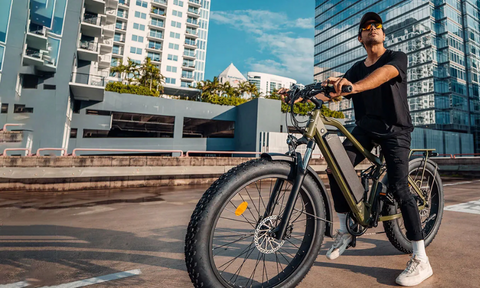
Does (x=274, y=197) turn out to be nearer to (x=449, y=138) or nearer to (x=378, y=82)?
(x=378, y=82)

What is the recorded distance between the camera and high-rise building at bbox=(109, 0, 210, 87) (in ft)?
200

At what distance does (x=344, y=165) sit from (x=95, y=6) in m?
34.3

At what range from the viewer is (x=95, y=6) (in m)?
27.7

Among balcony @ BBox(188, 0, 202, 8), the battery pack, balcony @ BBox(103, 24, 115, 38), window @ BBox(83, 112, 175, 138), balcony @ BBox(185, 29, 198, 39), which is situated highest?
balcony @ BBox(188, 0, 202, 8)

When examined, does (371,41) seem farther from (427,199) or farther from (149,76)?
(149,76)

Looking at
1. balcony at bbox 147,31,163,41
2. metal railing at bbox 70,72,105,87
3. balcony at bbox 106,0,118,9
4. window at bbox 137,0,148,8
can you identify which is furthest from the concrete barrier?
window at bbox 137,0,148,8

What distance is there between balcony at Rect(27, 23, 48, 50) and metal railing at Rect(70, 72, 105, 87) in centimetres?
323

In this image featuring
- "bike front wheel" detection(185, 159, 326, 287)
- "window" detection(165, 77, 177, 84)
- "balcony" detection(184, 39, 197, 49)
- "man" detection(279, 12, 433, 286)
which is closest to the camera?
"bike front wheel" detection(185, 159, 326, 287)

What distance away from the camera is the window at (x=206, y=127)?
35.8 m

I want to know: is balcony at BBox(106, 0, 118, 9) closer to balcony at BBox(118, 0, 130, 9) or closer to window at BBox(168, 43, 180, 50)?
balcony at BBox(118, 0, 130, 9)

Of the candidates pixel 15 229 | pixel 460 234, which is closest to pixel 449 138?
pixel 460 234

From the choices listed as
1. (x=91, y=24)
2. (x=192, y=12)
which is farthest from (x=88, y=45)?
(x=192, y=12)

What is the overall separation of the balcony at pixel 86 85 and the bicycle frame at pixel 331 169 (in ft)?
89.4

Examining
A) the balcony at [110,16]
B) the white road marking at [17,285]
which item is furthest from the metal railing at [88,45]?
the white road marking at [17,285]
